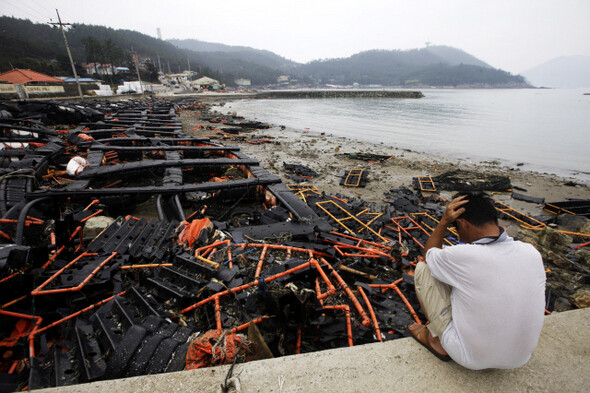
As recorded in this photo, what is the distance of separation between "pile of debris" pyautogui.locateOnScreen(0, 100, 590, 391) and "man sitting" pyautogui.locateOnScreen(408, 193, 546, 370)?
1037mm

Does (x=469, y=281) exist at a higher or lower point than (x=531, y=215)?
higher

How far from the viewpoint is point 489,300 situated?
210 cm

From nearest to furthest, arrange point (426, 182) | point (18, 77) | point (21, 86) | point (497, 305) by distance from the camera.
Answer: point (497, 305)
point (426, 182)
point (18, 77)
point (21, 86)

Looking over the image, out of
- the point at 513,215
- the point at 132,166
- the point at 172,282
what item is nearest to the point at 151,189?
the point at 132,166

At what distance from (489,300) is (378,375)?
1.16 meters

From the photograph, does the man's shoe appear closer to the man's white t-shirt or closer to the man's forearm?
the man's white t-shirt

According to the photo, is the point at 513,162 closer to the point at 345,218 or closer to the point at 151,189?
the point at 345,218

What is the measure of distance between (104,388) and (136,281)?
6.92 ft

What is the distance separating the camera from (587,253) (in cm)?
634

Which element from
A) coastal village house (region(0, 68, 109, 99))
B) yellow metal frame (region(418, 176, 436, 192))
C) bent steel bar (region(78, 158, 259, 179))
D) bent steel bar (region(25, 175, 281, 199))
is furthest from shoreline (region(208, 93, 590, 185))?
coastal village house (region(0, 68, 109, 99))

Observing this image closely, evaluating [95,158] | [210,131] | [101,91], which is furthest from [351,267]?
[101,91]

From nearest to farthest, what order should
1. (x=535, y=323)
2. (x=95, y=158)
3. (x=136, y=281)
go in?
1. (x=535, y=323)
2. (x=136, y=281)
3. (x=95, y=158)

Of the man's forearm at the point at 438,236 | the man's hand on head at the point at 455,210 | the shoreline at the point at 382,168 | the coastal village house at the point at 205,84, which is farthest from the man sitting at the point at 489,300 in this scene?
the coastal village house at the point at 205,84

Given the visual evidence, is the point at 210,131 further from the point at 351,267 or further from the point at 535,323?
the point at 535,323
